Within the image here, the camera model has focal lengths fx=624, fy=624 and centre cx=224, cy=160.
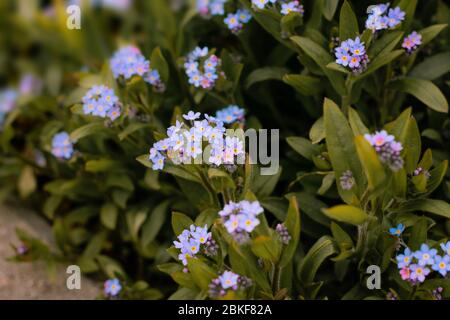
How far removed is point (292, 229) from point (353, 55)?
88 centimetres

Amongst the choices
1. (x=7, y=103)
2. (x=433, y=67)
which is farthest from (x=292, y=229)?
(x=7, y=103)

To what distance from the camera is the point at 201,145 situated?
271 centimetres

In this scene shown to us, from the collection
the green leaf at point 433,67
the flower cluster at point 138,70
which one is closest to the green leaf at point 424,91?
the green leaf at point 433,67

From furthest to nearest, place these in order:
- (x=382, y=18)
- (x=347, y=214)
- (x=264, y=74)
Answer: (x=264, y=74), (x=382, y=18), (x=347, y=214)

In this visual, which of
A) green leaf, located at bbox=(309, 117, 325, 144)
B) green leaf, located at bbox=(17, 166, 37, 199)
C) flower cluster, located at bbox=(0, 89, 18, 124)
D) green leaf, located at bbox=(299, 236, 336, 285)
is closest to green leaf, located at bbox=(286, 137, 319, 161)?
green leaf, located at bbox=(309, 117, 325, 144)

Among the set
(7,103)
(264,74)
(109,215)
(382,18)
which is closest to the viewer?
(382,18)

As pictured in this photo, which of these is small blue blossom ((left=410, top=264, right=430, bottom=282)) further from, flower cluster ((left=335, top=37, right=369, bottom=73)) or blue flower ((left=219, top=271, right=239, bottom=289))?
flower cluster ((left=335, top=37, right=369, bottom=73))

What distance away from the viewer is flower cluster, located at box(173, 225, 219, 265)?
2.72 metres

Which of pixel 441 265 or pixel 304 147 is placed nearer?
pixel 441 265

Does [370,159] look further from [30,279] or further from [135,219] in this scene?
[30,279]

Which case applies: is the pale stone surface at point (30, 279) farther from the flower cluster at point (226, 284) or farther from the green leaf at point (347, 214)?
the green leaf at point (347, 214)

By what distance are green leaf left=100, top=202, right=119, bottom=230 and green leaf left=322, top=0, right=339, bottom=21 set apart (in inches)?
66.5

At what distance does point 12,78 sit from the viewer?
582 cm

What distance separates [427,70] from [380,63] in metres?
0.60
